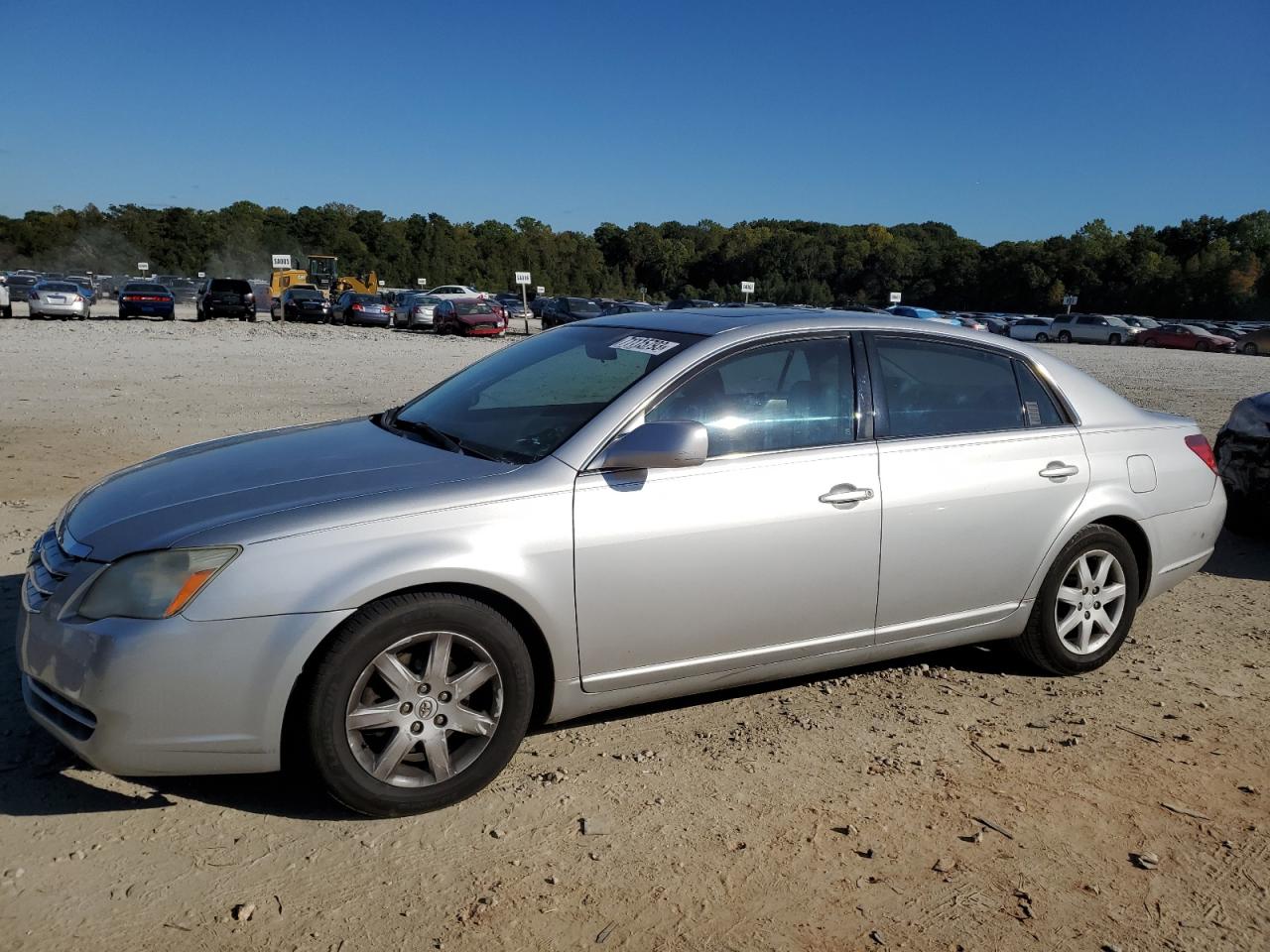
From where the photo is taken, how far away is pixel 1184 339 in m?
51.7

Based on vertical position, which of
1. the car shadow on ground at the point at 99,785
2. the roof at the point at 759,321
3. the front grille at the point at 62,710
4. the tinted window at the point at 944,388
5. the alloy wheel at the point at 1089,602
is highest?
the roof at the point at 759,321

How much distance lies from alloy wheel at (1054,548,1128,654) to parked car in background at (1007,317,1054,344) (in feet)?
181

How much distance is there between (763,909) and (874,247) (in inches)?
4205

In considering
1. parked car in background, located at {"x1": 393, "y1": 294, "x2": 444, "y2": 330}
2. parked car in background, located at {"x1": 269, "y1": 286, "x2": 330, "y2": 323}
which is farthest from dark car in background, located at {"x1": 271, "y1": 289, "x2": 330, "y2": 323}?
parked car in background, located at {"x1": 393, "y1": 294, "x2": 444, "y2": 330}

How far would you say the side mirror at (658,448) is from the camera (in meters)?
3.39

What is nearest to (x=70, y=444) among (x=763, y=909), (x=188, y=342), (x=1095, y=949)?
(x=763, y=909)

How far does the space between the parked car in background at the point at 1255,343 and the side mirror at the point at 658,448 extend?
52003mm

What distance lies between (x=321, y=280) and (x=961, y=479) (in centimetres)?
6589

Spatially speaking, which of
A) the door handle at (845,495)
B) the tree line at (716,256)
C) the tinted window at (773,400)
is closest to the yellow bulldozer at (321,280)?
the tree line at (716,256)

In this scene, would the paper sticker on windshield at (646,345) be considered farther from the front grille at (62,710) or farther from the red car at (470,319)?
the red car at (470,319)

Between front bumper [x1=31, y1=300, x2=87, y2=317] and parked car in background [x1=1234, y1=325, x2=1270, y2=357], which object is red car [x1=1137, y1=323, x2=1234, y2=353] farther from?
front bumper [x1=31, y1=300, x2=87, y2=317]

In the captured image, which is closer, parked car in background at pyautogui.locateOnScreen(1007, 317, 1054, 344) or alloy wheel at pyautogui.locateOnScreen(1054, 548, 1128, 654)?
alloy wheel at pyautogui.locateOnScreen(1054, 548, 1128, 654)

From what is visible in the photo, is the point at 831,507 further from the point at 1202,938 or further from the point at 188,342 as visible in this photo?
the point at 188,342

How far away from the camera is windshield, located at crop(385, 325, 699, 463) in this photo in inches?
147
